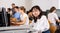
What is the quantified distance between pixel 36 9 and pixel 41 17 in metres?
0.16

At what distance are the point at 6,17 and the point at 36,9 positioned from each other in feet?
1.72

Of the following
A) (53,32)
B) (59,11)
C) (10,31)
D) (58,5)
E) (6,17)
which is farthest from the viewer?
(58,5)

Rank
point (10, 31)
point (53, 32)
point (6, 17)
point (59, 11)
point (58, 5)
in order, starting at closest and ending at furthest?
1. point (10, 31)
2. point (6, 17)
3. point (53, 32)
4. point (59, 11)
5. point (58, 5)

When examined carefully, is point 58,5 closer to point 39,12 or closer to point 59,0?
point 59,0

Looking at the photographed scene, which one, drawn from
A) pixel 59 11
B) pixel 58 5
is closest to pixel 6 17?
pixel 59 11

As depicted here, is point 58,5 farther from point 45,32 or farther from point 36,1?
point 45,32

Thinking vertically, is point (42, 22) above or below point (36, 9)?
below

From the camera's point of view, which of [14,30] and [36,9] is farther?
[36,9]

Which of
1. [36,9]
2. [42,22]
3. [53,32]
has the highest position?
[36,9]

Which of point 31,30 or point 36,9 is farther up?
point 36,9

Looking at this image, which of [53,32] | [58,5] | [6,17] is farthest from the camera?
[58,5]

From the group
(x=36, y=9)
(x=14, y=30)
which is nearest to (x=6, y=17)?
(x=36, y=9)

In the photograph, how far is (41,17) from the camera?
288 cm

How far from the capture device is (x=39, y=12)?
287cm
